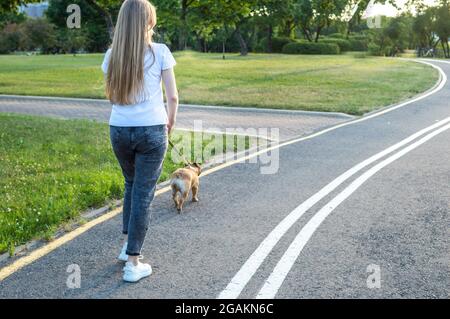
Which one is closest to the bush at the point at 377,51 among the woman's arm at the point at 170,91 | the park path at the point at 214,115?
the park path at the point at 214,115

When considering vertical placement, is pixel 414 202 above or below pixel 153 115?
below

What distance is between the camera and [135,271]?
173 inches

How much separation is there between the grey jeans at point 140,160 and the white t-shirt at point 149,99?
0.06 metres

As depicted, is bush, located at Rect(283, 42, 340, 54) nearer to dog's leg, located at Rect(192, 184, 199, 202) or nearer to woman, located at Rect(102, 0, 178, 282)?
dog's leg, located at Rect(192, 184, 199, 202)

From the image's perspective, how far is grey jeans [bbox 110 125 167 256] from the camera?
4.26m

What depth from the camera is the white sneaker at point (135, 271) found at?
4352 millimetres

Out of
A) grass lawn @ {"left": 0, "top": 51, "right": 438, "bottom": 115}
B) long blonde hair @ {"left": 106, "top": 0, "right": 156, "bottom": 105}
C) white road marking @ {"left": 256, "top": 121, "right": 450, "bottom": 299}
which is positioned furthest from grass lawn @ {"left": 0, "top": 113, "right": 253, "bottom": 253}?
grass lawn @ {"left": 0, "top": 51, "right": 438, "bottom": 115}

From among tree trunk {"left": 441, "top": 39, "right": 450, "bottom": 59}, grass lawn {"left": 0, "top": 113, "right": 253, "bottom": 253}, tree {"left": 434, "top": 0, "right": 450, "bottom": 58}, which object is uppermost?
tree {"left": 434, "top": 0, "right": 450, "bottom": 58}

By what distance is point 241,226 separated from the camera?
5777 millimetres

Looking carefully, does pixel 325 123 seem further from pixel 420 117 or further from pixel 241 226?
pixel 241 226

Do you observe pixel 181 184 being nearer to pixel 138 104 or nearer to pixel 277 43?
pixel 138 104
